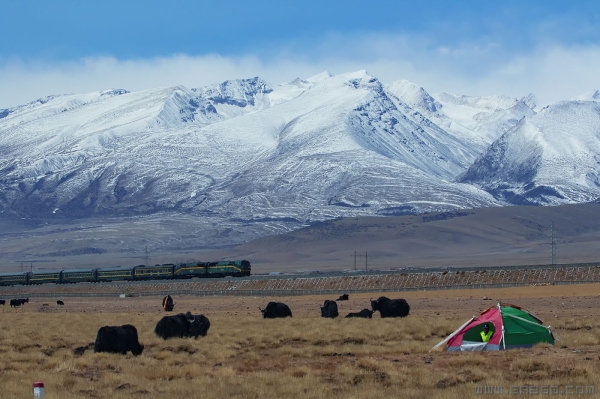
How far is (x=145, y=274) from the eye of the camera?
133250mm

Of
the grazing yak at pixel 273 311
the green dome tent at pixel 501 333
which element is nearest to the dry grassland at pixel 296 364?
the green dome tent at pixel 501 333

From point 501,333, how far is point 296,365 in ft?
21.0

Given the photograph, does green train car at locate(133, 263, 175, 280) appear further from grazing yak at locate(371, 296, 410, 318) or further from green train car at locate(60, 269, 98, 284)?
grazing yak at locate(371, 296, 410, 318)

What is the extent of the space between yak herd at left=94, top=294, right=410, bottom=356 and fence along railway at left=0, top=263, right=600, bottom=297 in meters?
41.0

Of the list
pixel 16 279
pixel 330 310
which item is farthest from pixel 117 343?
pixel 16 279

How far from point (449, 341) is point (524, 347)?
2.28 metres

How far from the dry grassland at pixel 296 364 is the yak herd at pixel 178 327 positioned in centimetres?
50

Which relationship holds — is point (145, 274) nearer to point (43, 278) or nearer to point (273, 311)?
point (43, 278)

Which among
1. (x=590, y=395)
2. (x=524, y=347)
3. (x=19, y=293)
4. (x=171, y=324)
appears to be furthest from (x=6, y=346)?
(x=19, y=293)

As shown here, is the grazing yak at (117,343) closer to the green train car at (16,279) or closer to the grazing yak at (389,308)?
the grazing yak at (389,308)

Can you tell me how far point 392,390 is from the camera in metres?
23.3

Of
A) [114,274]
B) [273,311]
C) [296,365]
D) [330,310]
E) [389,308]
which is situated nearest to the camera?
[296,365]

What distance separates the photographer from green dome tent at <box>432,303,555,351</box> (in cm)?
3039

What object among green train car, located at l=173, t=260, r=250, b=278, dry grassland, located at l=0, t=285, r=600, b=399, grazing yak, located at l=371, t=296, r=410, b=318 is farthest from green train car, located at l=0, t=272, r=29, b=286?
dry grassland, located at l=0, t=285, r=600, b=399
